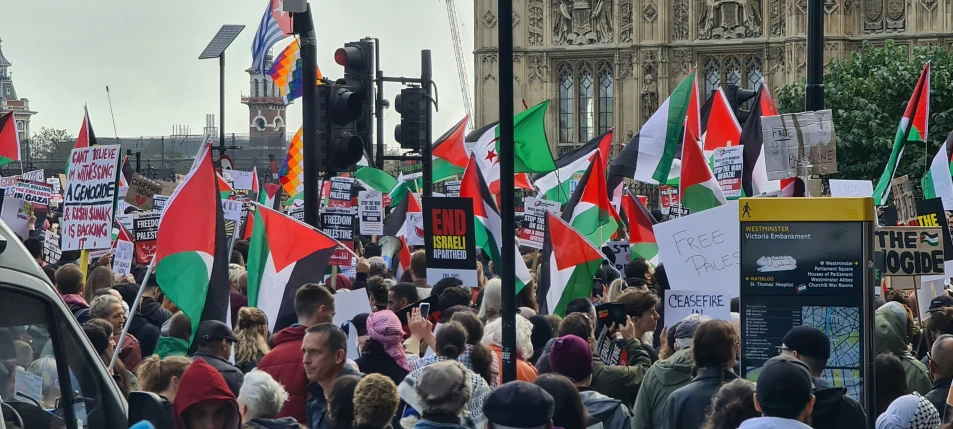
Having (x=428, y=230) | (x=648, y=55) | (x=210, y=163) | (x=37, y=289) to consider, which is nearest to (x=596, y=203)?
(x=428, y=230)

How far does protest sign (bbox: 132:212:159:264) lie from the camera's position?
13.9 meters

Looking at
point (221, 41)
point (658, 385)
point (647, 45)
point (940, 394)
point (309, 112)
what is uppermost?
point (647, 45)

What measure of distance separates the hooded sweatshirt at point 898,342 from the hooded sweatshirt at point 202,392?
402cm

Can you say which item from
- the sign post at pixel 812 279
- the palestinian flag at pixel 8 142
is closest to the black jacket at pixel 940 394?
the sign post at pixel 812 279

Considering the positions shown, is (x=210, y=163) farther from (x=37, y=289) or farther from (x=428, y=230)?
(x=37, y=289)

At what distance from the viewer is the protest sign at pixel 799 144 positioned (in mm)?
9453

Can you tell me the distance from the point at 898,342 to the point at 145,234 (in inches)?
319

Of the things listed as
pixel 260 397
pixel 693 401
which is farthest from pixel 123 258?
pixel 693 401

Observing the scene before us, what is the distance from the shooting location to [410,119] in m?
16.8

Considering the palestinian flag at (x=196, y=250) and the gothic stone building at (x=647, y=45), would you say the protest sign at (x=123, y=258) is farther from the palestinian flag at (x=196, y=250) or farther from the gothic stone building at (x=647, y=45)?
the gothic stone building at (x=647, y=45)

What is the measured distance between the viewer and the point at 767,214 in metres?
6.96

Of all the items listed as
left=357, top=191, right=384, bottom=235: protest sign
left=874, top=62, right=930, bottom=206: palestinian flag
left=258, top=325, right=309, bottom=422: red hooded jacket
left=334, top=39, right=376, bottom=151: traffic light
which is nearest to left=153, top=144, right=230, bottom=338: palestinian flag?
left=258, top=325, right=309, bottom=422: red hooded jacket

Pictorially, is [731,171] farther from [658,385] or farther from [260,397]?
[260,397]

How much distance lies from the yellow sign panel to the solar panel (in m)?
26.1
